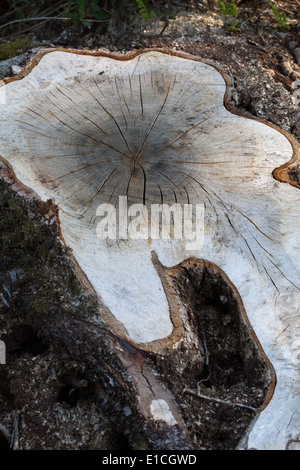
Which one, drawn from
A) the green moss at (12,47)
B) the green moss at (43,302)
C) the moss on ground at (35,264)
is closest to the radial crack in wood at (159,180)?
the moss on ground at (35,264)

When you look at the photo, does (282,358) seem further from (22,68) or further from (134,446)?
(22,68)

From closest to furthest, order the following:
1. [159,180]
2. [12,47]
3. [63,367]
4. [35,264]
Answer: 1. [63,367]
2. [35,264]
3. [159,180]
4. [12,47]

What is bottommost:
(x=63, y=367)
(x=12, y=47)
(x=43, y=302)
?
(x=63, y=367)

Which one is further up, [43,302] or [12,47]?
[12,47]

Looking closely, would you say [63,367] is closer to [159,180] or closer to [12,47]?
[159,180]

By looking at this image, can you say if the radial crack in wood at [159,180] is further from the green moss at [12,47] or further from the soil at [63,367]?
the green moss at [12,47]

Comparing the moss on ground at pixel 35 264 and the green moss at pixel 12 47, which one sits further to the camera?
the green moss at pixel 12 47

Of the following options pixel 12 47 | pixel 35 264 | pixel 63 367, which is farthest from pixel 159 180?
pixel 12 47
